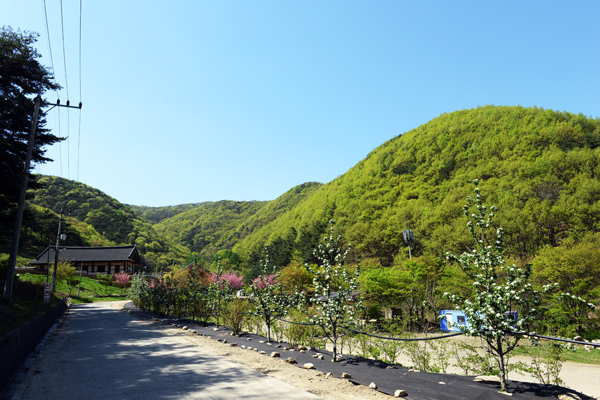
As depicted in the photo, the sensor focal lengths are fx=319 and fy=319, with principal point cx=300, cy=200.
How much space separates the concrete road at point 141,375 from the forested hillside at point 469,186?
939 inches

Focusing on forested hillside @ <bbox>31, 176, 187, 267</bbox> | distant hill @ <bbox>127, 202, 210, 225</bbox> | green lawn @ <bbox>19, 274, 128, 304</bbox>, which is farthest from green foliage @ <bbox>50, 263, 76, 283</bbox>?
distant hill @ <bbox>127, 202, 210, 225</bbox>

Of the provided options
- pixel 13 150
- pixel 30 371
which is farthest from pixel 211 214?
pixel 30 371

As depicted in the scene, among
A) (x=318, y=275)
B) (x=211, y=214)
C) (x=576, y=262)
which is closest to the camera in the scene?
(x=318, y=275)

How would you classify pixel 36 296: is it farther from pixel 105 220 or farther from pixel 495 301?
pixel 105 220

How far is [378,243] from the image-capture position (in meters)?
63.5

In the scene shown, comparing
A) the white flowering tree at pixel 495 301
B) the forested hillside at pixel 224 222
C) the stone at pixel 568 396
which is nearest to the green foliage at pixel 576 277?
the stone at pixel 568 396

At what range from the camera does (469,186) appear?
62.6m

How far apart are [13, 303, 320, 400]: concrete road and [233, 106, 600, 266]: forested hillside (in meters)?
23.8

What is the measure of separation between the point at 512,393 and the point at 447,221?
58162 mm

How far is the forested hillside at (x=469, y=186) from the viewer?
4294 centimetres

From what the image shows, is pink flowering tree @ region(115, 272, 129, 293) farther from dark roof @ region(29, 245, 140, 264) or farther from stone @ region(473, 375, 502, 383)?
stone @ region(473, 375, 502, 383)

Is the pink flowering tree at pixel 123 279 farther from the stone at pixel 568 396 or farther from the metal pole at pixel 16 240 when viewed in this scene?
the stone at pixel 568 396

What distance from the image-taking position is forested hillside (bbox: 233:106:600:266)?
141 feet

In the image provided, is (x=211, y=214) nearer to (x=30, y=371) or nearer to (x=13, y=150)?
(x=13, y=150)
